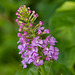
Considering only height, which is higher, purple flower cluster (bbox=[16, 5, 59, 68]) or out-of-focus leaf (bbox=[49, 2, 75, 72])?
out-of-focus leaf (bbox=[49, 2, 75, 72])

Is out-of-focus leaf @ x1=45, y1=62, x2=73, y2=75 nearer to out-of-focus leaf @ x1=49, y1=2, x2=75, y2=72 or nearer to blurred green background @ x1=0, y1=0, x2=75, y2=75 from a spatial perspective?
blurred green background @ x1=0, y1=0, x2=75, y2=75

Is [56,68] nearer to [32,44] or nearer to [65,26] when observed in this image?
[32,44]

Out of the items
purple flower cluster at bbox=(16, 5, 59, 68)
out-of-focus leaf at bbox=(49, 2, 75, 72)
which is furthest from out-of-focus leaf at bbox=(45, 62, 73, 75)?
out-of-focus leaf at bbox=(49, 2, 75, 72)

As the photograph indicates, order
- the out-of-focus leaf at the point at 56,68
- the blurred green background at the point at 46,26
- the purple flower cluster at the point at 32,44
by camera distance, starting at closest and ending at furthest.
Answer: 1. the purple flower cluster at the point at 32,44
2. the out-of-focus leaf at the point at 56,68
3. the blurred green background at the point at 46,26

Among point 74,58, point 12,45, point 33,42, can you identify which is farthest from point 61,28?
point 33,42

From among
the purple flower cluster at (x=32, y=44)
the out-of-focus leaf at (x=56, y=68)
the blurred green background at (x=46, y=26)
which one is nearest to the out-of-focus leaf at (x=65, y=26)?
the blurred green background at (x=46, y=26)

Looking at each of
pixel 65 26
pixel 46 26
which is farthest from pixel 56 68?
pixel 65 26

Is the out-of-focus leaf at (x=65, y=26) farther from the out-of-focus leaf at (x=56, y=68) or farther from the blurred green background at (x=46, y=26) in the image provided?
the out-of-focus leaf at (x=56, y=68)

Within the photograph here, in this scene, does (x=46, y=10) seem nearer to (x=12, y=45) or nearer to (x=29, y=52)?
(x=12, y=45)
